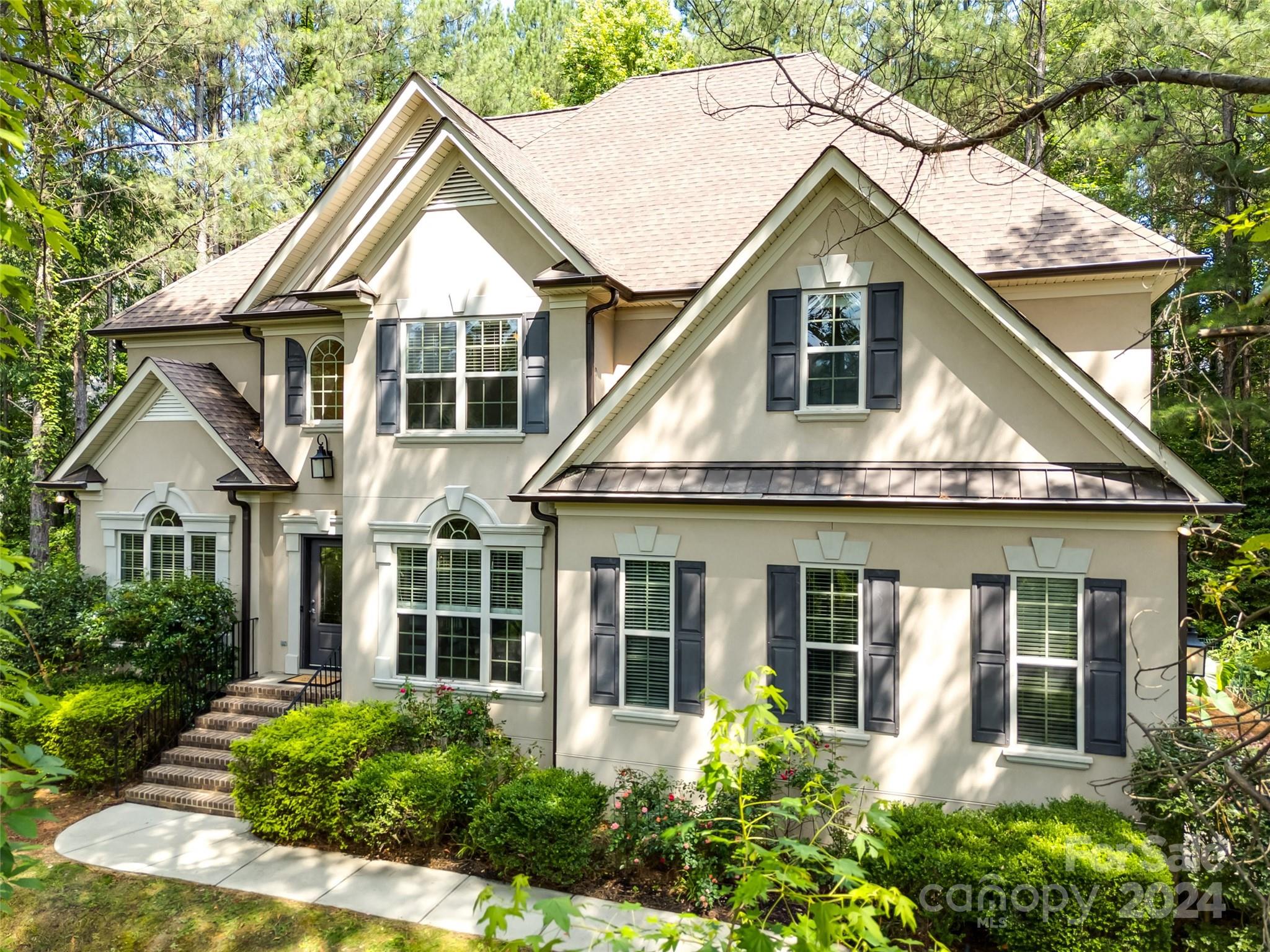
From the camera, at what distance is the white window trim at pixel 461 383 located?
35.6ft

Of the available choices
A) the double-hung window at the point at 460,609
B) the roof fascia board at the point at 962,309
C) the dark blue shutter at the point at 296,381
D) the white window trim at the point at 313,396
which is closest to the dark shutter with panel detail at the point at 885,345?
the roof fascia board at the point at 962,309

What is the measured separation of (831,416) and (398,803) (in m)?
6.81

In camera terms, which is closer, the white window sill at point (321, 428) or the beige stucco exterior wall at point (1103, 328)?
the beige stucco exterior wall at point (1103, 328)

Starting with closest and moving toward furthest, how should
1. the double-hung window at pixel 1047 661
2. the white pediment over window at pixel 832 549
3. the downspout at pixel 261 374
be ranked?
the double-hung window at pixel 1047 661 < the white pediment over window at pixel 832 549 < the downspout at pixel 261 374

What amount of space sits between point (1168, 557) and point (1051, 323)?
3.58 metres

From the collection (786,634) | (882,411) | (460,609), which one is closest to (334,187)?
(460,609)

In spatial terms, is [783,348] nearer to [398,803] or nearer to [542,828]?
[542,828]

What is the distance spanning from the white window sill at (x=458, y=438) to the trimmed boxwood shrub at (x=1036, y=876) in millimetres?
6757

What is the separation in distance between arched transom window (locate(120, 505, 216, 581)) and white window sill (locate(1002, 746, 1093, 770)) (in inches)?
483

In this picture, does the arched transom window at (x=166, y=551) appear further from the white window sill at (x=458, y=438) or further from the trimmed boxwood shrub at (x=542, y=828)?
the trimmed boxwood shrub at (x=542, y=828)

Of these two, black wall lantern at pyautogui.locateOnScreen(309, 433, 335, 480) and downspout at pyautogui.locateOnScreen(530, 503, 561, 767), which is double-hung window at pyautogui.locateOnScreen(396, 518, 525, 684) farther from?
black wall lantern at pyautogui.locateOnScreen(309, 433, 335, 480)

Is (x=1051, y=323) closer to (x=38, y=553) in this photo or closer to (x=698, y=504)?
(x=698, y=504)

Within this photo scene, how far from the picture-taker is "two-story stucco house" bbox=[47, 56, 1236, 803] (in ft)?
26.6

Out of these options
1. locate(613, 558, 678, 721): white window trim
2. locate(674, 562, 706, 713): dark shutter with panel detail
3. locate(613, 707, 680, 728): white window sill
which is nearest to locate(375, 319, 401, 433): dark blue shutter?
locate(613, 558, 678, 721): white window trim
